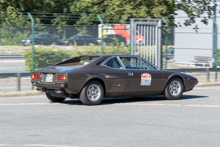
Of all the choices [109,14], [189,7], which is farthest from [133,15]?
[189,7]

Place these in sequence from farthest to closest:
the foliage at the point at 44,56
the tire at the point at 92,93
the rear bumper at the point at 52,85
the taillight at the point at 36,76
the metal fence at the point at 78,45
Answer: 1. the foliage at the point at 44,56
2. the metal fence at the point at 78,45
3. the taillight at the point at 36,76
4. the tire at the point at 92,93
5. the rear bumper at the point at 52,85

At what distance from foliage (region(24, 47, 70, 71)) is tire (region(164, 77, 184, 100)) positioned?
20.2 ft

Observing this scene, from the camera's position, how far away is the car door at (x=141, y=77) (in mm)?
11344

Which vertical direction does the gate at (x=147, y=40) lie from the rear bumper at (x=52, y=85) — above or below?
above

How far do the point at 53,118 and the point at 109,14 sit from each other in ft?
52.7

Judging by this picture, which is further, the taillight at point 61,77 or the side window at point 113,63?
the side window at point 113,63

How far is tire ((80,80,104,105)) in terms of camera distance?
10539 mm

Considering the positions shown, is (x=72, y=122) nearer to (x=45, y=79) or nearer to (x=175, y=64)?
(x=45, y=79)

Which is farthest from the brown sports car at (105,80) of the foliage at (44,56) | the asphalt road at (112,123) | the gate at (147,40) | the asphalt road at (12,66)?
the gate at (147,40)

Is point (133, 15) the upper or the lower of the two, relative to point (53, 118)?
upper

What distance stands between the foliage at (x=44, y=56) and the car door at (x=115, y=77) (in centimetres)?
→ 564

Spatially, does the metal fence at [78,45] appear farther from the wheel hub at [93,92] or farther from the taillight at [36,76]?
the wheel hub at [93,92]

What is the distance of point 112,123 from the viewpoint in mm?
8117

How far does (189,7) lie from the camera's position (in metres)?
24.1
